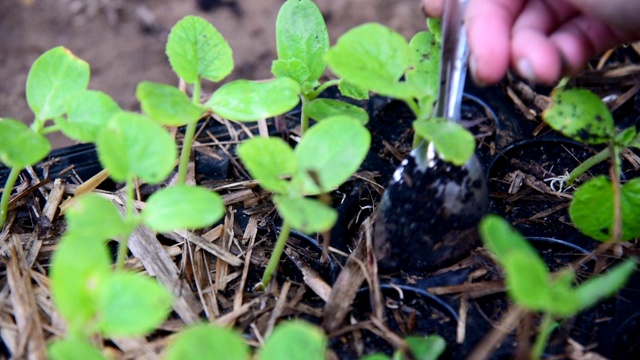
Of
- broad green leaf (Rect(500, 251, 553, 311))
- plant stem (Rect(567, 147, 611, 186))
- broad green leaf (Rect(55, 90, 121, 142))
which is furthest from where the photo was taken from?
plant stem (Rect(567, 147, 611, 186))

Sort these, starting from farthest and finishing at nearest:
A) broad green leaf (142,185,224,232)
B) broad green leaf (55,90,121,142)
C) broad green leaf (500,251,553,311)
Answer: broad green leaf (55,90,121,142) → broad green leaf (142,185,224,232) → broad green leaf (500,251,553,311)

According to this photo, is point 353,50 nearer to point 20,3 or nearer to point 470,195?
point 470,195

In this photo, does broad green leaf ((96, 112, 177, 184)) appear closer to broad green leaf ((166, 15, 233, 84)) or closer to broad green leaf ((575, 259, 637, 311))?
broad green leaf ((166, 15, 233, 84))

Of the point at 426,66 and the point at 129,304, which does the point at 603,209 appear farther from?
the point at 129,304

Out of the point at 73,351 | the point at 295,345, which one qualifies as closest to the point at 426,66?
the point at 295,345

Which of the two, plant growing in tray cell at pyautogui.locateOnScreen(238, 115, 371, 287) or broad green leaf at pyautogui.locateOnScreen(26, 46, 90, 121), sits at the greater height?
broad green leaf at pyautogui.locateOnScreen(26, 46, 90, 121)

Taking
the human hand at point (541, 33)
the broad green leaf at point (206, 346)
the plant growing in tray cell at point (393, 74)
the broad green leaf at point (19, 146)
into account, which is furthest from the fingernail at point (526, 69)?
the broad green leaf at point (19, 146)

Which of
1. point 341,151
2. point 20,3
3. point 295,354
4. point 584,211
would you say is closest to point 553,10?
point 584,211

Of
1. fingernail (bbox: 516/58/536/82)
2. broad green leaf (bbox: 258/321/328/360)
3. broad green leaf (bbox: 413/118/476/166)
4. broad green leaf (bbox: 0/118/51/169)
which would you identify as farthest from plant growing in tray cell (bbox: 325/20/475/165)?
broad green leaf (bbox: 0/118/51/169)

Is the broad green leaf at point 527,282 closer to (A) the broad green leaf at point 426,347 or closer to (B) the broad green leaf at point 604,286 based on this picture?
(B) the broad green leaf at point 604,286
